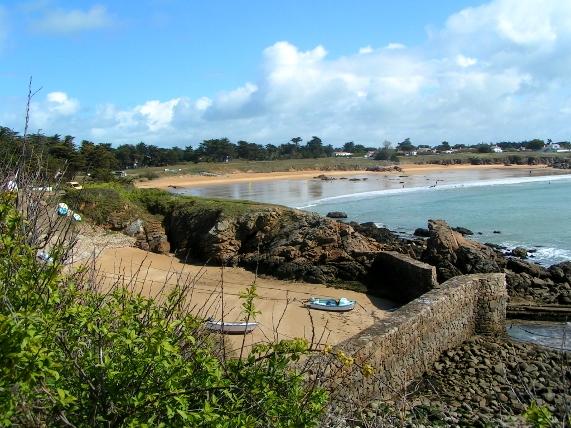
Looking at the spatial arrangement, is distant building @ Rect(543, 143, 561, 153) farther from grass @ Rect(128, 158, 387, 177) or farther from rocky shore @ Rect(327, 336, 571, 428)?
rocky shore @ Rect(327, 336, 571, 428)

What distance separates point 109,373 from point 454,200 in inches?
1855

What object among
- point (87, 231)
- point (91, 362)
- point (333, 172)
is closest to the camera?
point (91, 362)

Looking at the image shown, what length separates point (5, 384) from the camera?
2648 millimetres

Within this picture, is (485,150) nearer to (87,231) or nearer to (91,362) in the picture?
(87,231)

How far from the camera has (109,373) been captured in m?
3.03

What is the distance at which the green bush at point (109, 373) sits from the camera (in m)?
2.69

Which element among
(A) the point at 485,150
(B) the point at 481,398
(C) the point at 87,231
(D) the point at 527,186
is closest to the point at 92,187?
(C) the point at 87,231

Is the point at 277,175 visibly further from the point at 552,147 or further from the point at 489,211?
the point at 552,147

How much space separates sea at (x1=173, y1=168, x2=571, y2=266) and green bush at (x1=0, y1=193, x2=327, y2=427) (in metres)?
21.8

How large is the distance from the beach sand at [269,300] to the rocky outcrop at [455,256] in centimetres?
367

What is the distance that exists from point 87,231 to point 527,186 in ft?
169

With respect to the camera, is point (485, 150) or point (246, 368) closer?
point (246, 368)

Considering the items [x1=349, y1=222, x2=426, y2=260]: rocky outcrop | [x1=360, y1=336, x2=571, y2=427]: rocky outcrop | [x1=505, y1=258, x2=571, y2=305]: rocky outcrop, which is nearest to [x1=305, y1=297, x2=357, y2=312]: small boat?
[x1=360, y1=336, x2=571, y2=427]: rocky outcrop

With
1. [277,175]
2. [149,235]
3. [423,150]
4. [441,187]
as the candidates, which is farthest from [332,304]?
[423,150]
